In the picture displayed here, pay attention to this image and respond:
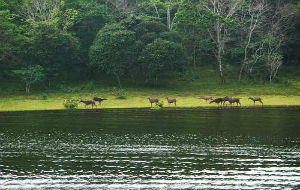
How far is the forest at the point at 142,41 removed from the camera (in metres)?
67.1

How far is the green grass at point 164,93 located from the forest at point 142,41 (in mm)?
2047

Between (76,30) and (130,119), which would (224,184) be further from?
(76,30)

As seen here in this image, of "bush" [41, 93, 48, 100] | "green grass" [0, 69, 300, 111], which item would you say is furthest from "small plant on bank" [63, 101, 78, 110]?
"bush" [41, 93, 48, 100]

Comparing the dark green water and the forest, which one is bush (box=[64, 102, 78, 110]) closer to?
the dark green water

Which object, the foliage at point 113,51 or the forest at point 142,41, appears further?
the foliage at point 113,51

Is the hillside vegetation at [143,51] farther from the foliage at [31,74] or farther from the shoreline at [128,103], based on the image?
the shoreline at [128,103]

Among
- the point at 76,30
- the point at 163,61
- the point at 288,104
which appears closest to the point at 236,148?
the point at 288,104

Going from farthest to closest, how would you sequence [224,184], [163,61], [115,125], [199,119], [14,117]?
[163,61] < [14,117] < [199,119] < [115,125] < [224,184]

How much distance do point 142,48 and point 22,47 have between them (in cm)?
1766

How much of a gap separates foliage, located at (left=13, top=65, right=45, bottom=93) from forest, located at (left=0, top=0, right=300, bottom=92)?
0.14 meters

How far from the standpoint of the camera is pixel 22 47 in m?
67.4

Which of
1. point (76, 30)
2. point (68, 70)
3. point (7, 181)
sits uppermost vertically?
point (76, 30)

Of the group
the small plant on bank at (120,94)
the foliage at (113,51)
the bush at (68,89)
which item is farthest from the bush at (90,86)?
the small plant on bank at (120,94)

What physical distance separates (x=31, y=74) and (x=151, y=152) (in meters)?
42.1
